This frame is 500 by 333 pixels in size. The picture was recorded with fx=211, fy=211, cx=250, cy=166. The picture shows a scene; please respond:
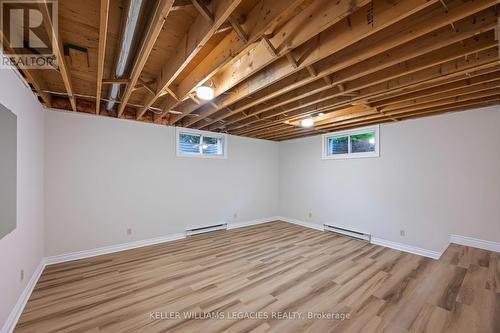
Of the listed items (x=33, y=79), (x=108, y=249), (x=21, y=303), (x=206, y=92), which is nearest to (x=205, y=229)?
(x=108, y=249)

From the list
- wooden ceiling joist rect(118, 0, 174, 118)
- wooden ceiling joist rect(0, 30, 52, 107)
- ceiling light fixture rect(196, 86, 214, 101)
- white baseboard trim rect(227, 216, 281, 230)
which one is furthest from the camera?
white baseboard trim rect(227, 216, 281, 230)


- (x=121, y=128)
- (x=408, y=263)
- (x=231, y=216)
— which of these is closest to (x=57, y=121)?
(x=121, y=128)

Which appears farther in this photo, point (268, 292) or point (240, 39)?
point (268, 292)

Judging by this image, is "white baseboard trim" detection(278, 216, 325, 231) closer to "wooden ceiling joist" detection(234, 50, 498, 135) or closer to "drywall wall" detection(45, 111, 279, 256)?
"drywall wall" detection(45, 111, 279, 256)

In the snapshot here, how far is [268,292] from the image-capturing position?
8.89ft

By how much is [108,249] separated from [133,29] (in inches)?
154

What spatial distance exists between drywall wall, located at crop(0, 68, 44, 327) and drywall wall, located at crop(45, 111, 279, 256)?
28cm

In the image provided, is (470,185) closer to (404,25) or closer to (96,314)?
(404,25)

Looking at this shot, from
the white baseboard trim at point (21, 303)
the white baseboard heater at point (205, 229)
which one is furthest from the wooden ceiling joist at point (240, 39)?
the white baseboard heater at point (205, 229)

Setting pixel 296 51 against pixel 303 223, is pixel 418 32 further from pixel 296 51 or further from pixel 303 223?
pixel 303 223

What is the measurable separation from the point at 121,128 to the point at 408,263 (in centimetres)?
577

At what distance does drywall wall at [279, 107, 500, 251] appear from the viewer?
11.2 ft

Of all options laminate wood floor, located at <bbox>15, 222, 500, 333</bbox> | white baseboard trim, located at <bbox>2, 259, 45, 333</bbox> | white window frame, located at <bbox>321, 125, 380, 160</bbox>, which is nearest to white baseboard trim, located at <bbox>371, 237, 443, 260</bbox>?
laminate wood floor, located at <bbox>15, 222, 500, 333</bbox>

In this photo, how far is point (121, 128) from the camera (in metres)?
4.19
